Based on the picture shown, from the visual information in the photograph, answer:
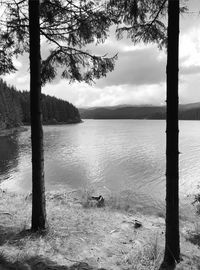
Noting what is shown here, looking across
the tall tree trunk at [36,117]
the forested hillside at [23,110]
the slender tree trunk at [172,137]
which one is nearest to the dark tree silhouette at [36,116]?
the tall tree trunk at [36,117]

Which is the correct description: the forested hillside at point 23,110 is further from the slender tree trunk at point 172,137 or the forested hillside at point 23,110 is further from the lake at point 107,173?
the slender tree trunk at point 172,137

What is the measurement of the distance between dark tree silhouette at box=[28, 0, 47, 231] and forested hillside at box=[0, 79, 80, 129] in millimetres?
51297

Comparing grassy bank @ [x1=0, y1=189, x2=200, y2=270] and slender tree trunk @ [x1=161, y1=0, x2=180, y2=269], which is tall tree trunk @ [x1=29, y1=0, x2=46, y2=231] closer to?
grassy bank @ [x1=0, y1=189, x2=200, y2=270]

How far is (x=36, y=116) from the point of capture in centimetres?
533

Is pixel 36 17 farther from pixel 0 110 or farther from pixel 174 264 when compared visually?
pixel 0 110

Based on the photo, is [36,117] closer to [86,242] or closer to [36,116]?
[36,116]

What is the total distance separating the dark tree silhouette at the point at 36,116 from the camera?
17.0 feet

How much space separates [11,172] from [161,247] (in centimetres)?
1786

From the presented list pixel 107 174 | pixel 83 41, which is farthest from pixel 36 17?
pixel 107 174

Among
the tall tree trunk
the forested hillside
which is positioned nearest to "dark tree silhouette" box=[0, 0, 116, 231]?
the tall tree trunk

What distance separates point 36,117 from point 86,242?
9.71 feet

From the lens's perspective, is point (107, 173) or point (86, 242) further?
point (107, 173)

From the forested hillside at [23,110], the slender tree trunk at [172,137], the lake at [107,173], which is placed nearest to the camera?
the slender tree trunk at [172,137]

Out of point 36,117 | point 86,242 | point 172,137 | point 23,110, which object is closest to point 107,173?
point 86,242
